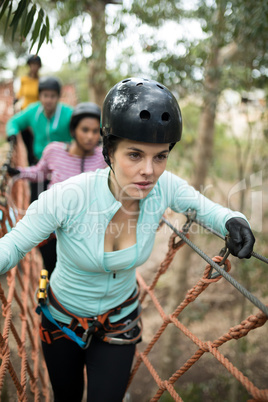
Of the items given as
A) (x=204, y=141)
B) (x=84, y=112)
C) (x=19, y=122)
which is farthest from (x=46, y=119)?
(x=204, y=141)

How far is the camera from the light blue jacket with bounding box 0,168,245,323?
1.16 meters

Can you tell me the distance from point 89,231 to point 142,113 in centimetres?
48

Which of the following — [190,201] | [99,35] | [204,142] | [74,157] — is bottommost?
[190,201]

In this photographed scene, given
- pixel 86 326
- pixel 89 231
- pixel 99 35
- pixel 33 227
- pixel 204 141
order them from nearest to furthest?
pixel 33 227 → pixel 89 231 → pixel 86 326 → pixel 99 35 → pixel 204 141

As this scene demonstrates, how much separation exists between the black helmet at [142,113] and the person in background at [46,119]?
5.79 ft

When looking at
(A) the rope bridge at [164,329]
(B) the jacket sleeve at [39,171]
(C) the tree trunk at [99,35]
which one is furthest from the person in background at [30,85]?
(A) the rope bridge at [164,329]

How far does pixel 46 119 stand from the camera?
2971mm

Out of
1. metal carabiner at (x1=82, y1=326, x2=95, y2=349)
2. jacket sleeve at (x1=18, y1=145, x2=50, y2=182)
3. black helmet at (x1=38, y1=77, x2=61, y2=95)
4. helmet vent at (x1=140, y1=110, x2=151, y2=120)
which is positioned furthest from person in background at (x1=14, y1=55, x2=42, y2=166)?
metal carabiner at (x1=82, y1=326, x2=95, y2=349)

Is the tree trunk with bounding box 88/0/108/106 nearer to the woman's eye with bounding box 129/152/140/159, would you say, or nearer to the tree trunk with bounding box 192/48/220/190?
the tree trunk with bounding box 192/48/220/190

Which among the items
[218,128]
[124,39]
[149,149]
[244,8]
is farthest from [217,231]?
[218,128]

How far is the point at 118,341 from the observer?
140cm

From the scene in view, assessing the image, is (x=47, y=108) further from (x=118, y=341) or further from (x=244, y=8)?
(x=118, y=341)

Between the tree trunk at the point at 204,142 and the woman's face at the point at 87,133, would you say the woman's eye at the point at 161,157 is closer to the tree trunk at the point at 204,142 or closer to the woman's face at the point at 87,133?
the woman's face at the point at 87,133

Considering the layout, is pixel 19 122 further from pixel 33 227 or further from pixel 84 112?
pixel 33 227
